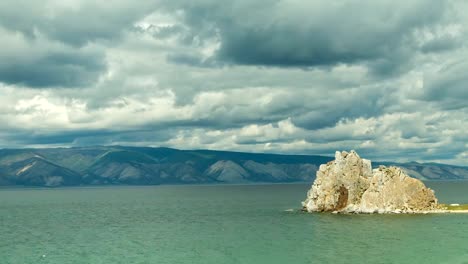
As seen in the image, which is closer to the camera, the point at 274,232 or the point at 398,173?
the point at 274,232

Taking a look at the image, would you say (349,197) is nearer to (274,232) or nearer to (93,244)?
(274,232)

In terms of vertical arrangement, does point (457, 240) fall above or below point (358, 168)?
below

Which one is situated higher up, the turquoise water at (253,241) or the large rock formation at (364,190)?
the large rock formation at (364,190)

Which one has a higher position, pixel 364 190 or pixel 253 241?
pixel 364 190

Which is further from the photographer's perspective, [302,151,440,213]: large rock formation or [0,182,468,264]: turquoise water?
[302,151,440,213]: large rock formation

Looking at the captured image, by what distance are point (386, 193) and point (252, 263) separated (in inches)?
3806

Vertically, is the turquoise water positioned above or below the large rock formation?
below

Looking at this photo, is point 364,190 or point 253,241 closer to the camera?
point 253,241

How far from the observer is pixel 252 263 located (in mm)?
88562

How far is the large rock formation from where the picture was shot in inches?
6688

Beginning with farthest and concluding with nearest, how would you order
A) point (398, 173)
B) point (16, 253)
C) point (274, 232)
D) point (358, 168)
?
1. point (358, 168)
2. point (398, 173)
3. point (274, 232)
4. point (16, 253)

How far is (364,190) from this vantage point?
180625mm

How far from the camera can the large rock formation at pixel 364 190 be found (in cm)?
16988

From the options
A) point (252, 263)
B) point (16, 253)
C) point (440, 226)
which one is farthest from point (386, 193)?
point (16, 253)
